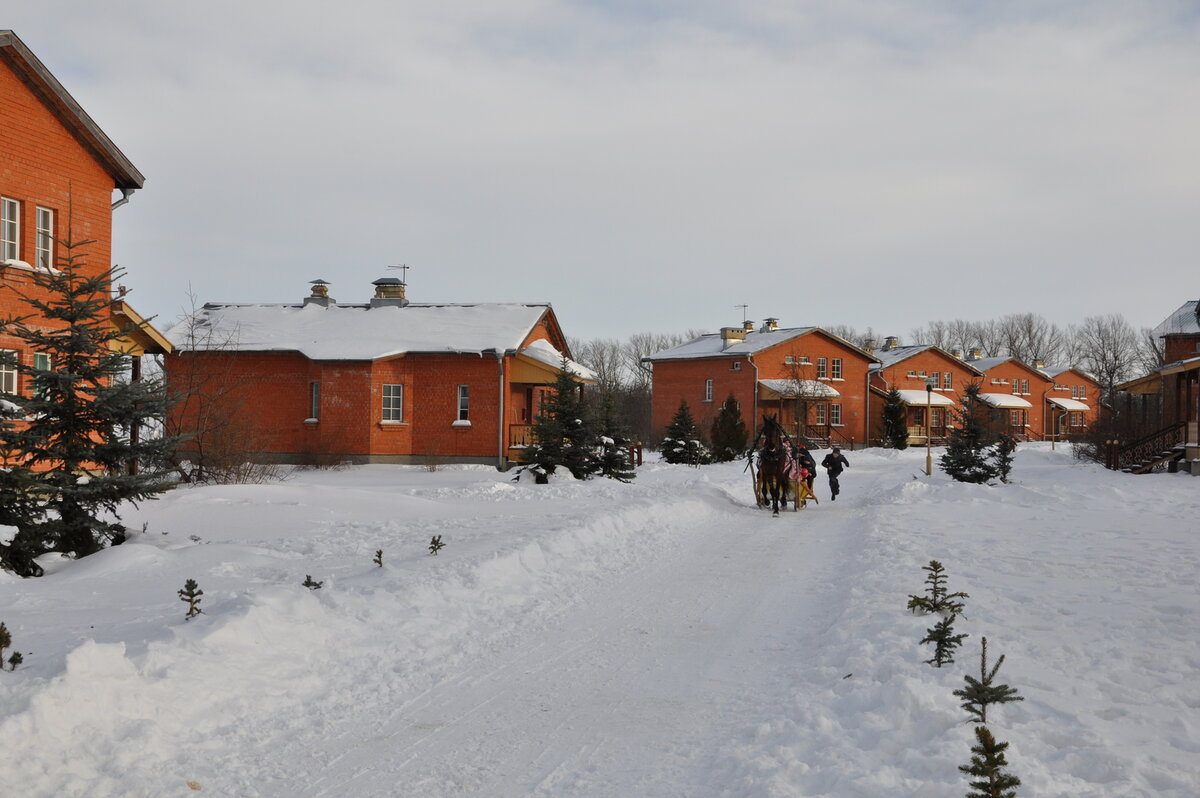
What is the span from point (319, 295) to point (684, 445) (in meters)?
15.8

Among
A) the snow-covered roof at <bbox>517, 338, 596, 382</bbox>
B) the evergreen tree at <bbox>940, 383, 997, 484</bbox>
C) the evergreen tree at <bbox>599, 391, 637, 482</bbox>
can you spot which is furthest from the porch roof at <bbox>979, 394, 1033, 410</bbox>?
the evergreen tree at <bbox>599, 391, 637, 482</bbox>

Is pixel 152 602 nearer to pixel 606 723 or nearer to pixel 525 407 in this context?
pixel 606 723

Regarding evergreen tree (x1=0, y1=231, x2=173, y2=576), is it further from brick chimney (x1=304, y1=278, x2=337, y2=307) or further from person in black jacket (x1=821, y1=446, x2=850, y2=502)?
brick chimney (x1=304, y1=278, x2=337, y2=307)

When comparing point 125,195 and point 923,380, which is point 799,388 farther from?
point 125,195

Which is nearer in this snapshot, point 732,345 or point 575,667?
point 575,667

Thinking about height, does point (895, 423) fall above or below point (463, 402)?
below

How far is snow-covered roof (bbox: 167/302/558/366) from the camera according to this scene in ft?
101

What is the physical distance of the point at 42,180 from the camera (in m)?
17.8

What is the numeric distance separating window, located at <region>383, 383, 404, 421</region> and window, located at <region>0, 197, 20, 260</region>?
14.6 metres

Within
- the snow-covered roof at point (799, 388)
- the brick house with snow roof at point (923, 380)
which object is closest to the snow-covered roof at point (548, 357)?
the snow-covered roof at point (799, 388)

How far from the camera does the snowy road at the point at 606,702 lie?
15.8 ft

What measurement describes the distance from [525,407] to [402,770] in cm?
2855


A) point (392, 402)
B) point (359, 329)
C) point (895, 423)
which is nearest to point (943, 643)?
point (392, 402)

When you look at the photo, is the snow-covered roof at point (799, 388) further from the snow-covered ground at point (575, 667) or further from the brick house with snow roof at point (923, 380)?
the snow-covered ground at point (575, 667)
